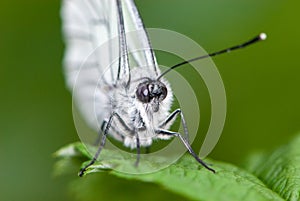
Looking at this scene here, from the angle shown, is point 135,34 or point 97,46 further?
point 97,46

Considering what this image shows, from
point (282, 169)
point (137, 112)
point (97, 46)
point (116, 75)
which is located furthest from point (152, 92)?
point (97, 46)

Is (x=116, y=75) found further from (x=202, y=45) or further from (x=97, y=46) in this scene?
(x=202, y=45)

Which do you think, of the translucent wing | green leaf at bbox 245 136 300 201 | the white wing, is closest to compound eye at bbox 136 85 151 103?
the white wing

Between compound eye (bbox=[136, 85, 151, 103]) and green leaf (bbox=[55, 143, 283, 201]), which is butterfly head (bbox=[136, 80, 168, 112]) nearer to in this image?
compound eye (bbox=[136, 85, 151, 103])

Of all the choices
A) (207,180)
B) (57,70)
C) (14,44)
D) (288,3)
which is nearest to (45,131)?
(57,70)

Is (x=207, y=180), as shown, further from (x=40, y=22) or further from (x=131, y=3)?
(x=40, y=22)

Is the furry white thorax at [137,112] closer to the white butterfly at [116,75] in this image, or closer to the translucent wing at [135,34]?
the white butterfly at [116,75]

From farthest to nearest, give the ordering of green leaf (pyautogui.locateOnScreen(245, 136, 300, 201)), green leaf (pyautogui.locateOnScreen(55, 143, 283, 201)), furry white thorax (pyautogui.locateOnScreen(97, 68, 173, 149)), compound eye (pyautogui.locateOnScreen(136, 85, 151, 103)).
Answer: furry white thorax (pyautogui.locateOnScreen(97, 68, 173, 149)), compound eye (pyautogui.locateOnScreen(136, 85, 151, 103)), green leaf (pyautogui.locateOnScreen(245, 136, 300, 201)), green leaf (pyautogui.locateOnScreen(55, 143, 283, 201))
